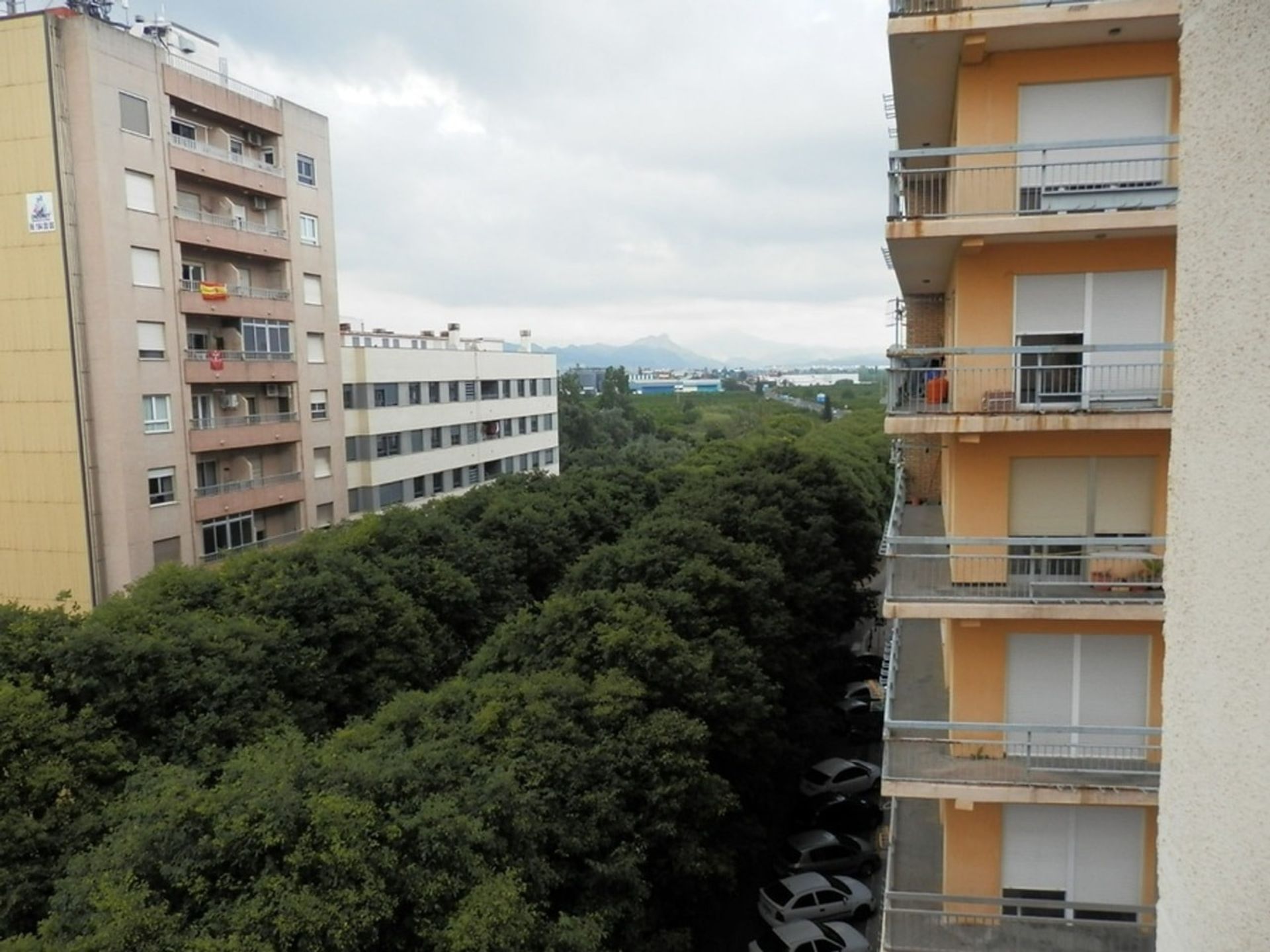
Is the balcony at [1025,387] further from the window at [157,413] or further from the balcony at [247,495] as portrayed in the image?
the balcony at [247,495]

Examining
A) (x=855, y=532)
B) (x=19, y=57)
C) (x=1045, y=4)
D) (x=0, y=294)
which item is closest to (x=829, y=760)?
(x=855, y=532)

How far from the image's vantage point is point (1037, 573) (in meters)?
11.4

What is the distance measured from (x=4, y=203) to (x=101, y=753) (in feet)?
58.1

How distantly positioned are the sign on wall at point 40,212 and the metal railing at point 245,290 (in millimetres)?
3631

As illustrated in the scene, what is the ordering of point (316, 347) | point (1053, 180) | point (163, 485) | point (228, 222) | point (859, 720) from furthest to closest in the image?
point (316, 347) → point (228, 222) → point (859, 720) → point (163, 485) → point (1053, 180)

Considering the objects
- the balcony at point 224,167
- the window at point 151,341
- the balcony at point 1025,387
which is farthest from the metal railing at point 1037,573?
the balcony at point 224,167

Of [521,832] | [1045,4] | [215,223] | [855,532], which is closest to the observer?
[1045,4]

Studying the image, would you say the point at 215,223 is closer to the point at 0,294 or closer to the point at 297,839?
the point at 0,294

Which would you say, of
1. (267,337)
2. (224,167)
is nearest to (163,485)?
(267,337)

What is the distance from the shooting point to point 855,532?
30.6m

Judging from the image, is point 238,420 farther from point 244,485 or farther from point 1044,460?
point 1044,460

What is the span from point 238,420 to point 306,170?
9.28 m

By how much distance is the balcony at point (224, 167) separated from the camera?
2716 centimetres

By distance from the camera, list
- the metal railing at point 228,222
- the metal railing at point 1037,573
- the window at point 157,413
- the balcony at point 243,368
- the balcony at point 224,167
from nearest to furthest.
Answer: the metal railing at point 1037,573 < the window at point 157,413 < the balcony at point 224,167 < the metal railing at point 228,222 < the balcony at point 243,368
